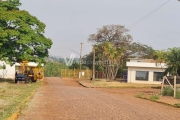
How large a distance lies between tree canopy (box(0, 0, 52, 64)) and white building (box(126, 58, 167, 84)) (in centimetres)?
1702

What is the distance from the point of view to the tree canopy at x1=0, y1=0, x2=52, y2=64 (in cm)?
3600

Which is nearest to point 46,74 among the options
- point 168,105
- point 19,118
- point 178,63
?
point 178,63

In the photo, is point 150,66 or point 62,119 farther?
point 150,66

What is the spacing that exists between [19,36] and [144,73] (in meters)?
23.6

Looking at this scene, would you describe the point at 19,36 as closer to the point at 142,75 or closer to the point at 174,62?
the point at 174,62

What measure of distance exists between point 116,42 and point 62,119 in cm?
6650

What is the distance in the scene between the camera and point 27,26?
37156mm

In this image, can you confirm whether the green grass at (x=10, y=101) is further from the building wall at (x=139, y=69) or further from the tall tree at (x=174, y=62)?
the building wall at (x=139, y=69)

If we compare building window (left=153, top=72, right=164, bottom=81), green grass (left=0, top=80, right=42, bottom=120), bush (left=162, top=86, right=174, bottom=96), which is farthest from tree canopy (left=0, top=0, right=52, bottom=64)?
building window (left=153, top=72, right=164, bottom=81)

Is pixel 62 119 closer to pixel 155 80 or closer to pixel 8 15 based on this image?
pixel 8 15

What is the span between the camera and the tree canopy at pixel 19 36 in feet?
118

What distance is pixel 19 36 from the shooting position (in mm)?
36750

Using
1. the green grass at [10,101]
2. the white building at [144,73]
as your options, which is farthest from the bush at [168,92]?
the white building at [144,73]

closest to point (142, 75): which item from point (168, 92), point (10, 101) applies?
point (168, 92)
